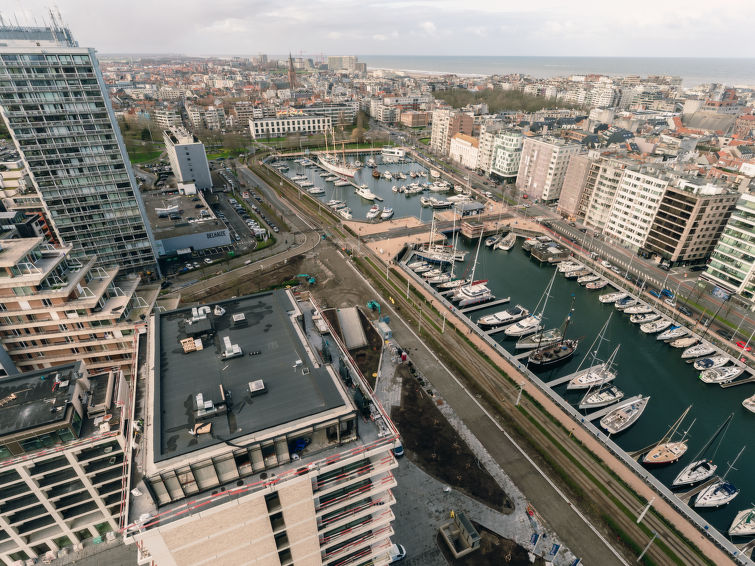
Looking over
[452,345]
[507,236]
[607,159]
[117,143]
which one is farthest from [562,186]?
[117,143]

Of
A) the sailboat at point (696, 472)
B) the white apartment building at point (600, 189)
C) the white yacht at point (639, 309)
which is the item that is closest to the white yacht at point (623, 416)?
the sailboat at point (696, 472)

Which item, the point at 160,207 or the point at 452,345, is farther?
the point at 160,207

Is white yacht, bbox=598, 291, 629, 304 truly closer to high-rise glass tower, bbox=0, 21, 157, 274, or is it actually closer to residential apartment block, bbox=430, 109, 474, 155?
high-rise glass tower, bbox=0, 21, 157, 274

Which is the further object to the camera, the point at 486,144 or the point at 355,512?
the point at 486,144

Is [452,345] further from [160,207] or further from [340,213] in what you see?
[160,207]

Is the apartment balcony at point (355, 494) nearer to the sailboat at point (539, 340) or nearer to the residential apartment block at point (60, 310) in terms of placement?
the residential apartment block at point (60, 310)

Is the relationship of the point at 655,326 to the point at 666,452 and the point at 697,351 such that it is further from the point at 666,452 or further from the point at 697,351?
the point at 666,452

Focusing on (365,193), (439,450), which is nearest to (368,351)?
(439,450)
